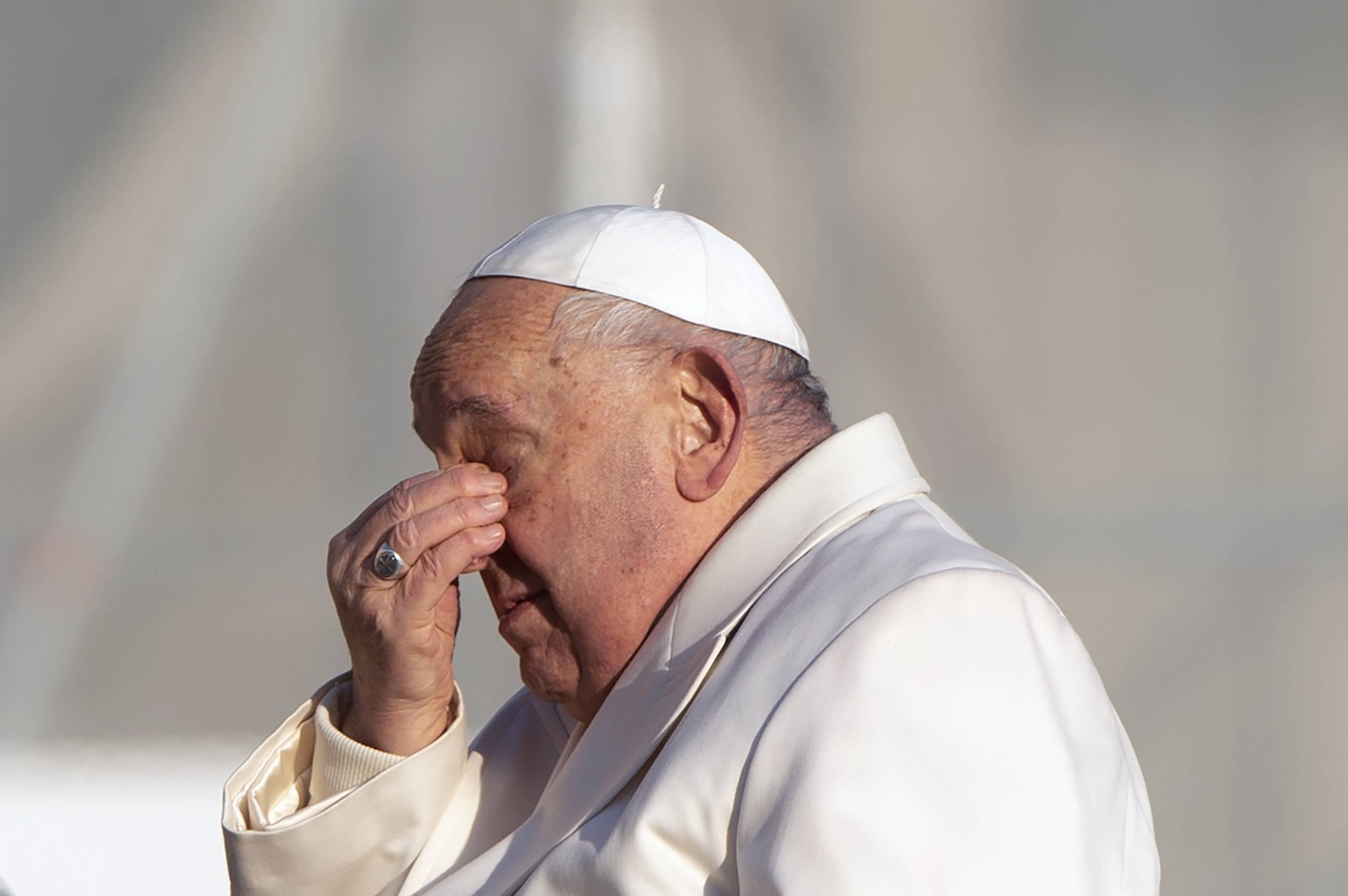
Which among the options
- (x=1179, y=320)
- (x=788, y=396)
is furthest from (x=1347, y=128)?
(x=788, y=396)

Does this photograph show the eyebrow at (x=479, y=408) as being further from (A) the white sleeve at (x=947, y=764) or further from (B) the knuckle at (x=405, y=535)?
(A) the white sleeve at (x=947, y=764)

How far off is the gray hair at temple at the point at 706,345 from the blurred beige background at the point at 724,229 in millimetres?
2112

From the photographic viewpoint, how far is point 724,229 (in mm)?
4191

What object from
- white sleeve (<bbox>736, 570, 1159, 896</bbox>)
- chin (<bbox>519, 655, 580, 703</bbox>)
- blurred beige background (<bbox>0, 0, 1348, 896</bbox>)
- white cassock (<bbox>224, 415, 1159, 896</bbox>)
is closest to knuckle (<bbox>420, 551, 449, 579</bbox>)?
chin (<bbox>519, 655, 580, 703</bbox>)

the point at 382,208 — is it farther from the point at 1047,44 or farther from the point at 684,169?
the point at 1047,44

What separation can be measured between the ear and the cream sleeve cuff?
650mm

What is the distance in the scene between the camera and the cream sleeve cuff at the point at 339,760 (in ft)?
7.19

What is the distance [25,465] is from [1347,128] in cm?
401

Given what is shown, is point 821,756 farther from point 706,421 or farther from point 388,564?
point 388,564

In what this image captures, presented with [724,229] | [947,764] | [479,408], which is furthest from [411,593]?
[724,229]

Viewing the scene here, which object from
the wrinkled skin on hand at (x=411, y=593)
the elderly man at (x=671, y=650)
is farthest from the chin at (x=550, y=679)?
the wrinkled skin on hand at (x=411, y=593)

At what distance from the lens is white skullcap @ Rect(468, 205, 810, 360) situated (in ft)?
6.55

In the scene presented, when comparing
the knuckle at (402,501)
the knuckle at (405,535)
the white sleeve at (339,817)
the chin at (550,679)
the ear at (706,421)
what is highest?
the ear at (706,421)

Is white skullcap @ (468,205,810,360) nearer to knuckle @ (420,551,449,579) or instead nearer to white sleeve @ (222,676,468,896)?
knuckle @ (420,551,449,579)
